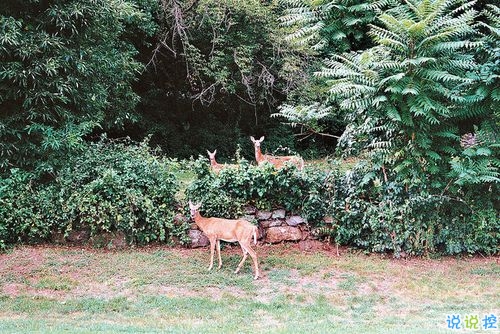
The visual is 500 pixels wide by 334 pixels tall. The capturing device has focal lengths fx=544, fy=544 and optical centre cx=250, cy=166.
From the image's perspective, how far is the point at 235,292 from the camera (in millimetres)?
7508

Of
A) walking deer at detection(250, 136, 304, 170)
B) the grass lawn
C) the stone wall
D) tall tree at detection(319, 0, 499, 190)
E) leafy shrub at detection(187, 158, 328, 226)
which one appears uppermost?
tall tree at detection(319, 0, 499, 190)

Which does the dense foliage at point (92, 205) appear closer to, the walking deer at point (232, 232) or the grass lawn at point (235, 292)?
the grass lawn at point (235, 292)

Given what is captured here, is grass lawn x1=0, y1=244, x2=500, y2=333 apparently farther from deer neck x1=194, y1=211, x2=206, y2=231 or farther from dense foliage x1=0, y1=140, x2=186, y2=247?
deer neck x1=194, y1=211, x2=206, y2=231

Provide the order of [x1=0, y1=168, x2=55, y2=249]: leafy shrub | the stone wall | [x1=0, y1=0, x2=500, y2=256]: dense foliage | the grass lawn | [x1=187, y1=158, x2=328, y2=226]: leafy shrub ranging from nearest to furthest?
the grass lawn
[x1=0, y1=0, x2=500, y2=256]: dense foliage
[x1=0, y1=168, x2=55, y2=249]: leafy shrub
[x1=187, y1=158, x2=328, y2=226]: leafy shrub
the stone wall

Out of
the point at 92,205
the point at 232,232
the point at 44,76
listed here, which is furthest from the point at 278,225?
the point at 44,76

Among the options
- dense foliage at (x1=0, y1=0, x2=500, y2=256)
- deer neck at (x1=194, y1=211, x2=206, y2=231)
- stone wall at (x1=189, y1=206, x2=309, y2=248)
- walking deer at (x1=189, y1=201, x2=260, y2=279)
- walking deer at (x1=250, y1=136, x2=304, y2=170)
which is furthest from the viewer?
walking deer at (x1=250, y1=136, x2=304, y2=170)

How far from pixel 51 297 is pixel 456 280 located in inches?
229

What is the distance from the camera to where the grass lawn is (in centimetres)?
641

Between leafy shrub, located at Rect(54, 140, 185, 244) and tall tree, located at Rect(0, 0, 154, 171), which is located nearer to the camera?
leafy shrub, located at Rect(54, 140, 185, 244)

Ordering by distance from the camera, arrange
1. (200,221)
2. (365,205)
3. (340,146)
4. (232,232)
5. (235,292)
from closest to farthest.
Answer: (235,292), (232,232), (200,221), (365,205), (340,146)

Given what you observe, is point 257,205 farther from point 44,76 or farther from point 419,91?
point 44,76

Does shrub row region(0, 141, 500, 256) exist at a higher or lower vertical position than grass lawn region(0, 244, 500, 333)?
higher

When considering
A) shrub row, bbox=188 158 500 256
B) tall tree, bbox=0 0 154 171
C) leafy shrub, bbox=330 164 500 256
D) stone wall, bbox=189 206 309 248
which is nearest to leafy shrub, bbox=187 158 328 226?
shrub row, bbox=188 158 500 256

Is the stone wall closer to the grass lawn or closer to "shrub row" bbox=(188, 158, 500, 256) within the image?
"shrub row" bbox=(188, 158, 500, 256)
